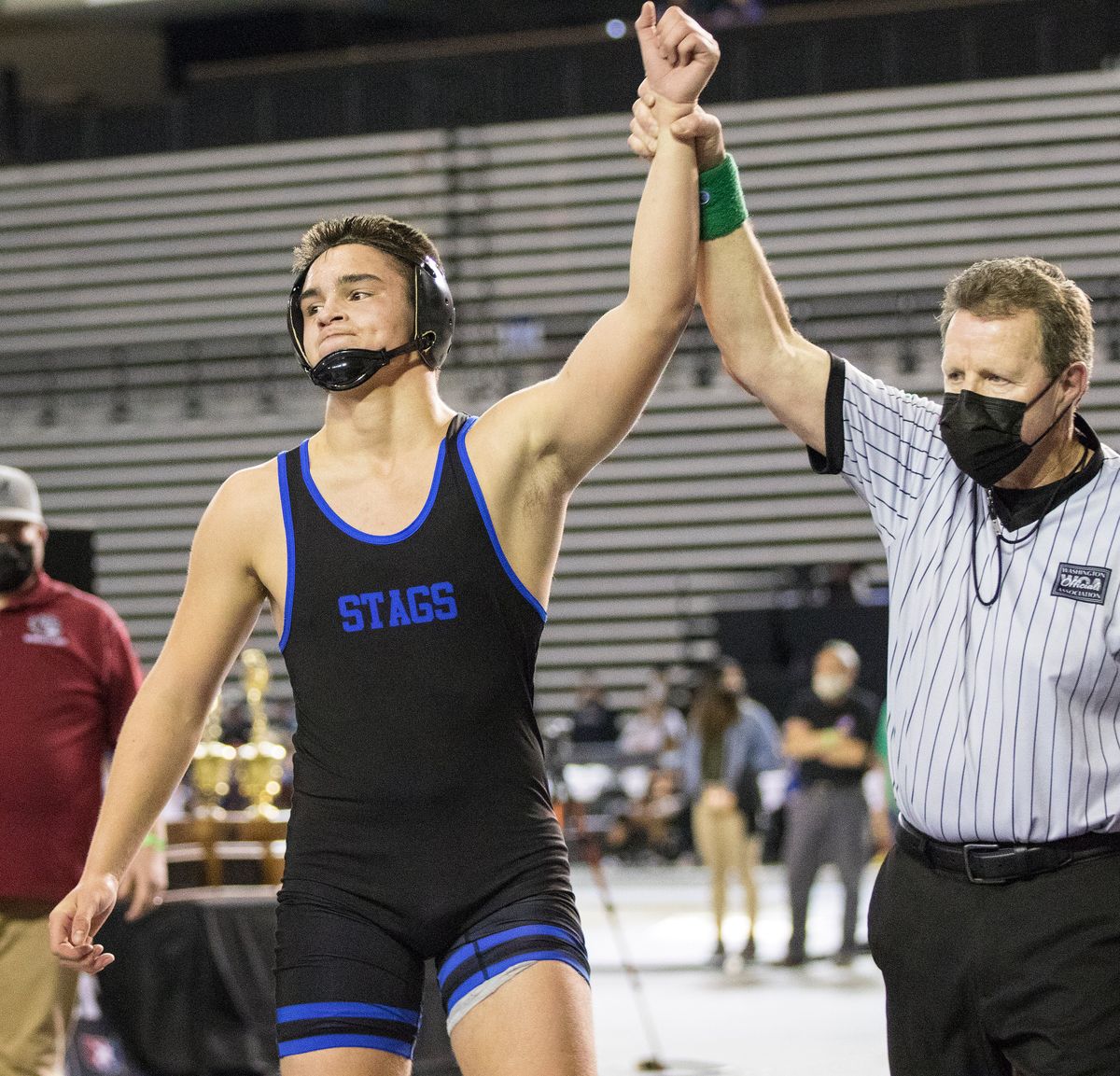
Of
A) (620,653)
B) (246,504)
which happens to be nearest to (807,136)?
(620,653)

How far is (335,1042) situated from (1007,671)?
1.02m

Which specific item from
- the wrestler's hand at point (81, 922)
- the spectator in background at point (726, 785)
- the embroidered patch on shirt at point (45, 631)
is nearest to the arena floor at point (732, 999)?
the spectator in background at point (726, 785)

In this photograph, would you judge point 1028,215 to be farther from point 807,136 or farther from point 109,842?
point 109,842

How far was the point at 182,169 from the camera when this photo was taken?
22859mm

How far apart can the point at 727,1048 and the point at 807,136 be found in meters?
16.0

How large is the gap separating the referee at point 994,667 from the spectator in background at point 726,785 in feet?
22.3

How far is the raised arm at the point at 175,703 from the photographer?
2.48m

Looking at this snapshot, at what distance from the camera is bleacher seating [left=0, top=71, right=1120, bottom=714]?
2003 centimetres

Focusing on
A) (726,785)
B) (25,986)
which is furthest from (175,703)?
(726,785)

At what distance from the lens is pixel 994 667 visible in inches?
92.4

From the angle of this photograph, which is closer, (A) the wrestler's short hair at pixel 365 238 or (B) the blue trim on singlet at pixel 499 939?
(B) the blue trim on singlet at pixel 499 939

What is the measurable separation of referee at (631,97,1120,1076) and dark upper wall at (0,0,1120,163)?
1826 centimetres

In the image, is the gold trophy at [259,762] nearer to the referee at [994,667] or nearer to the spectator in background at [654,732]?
the referee at [994,667]

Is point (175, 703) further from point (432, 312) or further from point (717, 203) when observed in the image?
point (717, 203)
